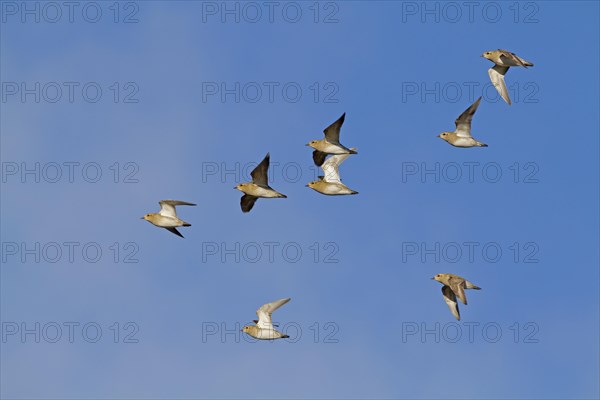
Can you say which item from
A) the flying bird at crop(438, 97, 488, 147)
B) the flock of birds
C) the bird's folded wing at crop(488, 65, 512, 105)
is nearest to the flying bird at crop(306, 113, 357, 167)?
the flock of birds

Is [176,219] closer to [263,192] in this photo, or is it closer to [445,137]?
[263,192]

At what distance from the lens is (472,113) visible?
2061 inches

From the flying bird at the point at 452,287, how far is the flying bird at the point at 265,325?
7354 millimetres

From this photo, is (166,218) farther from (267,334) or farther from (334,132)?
(334,132)

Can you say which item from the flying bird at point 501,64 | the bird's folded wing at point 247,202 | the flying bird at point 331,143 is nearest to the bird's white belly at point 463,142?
the flying bird at point 501,64

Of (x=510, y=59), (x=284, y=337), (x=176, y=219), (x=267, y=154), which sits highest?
(x=510, y=59)

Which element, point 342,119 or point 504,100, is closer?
point 342,119

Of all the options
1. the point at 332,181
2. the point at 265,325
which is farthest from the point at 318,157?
the point at 265,325

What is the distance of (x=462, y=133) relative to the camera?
5238cm

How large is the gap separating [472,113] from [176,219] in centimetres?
1424

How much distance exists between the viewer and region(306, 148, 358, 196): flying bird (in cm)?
5312

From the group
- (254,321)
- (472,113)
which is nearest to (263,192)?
(254,321)

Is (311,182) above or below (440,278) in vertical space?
above

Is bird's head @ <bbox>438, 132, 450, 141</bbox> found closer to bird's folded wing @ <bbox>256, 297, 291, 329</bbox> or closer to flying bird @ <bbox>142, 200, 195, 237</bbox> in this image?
bird's folded wing @ <bbox>256, 297, 291, 329</bbox>
